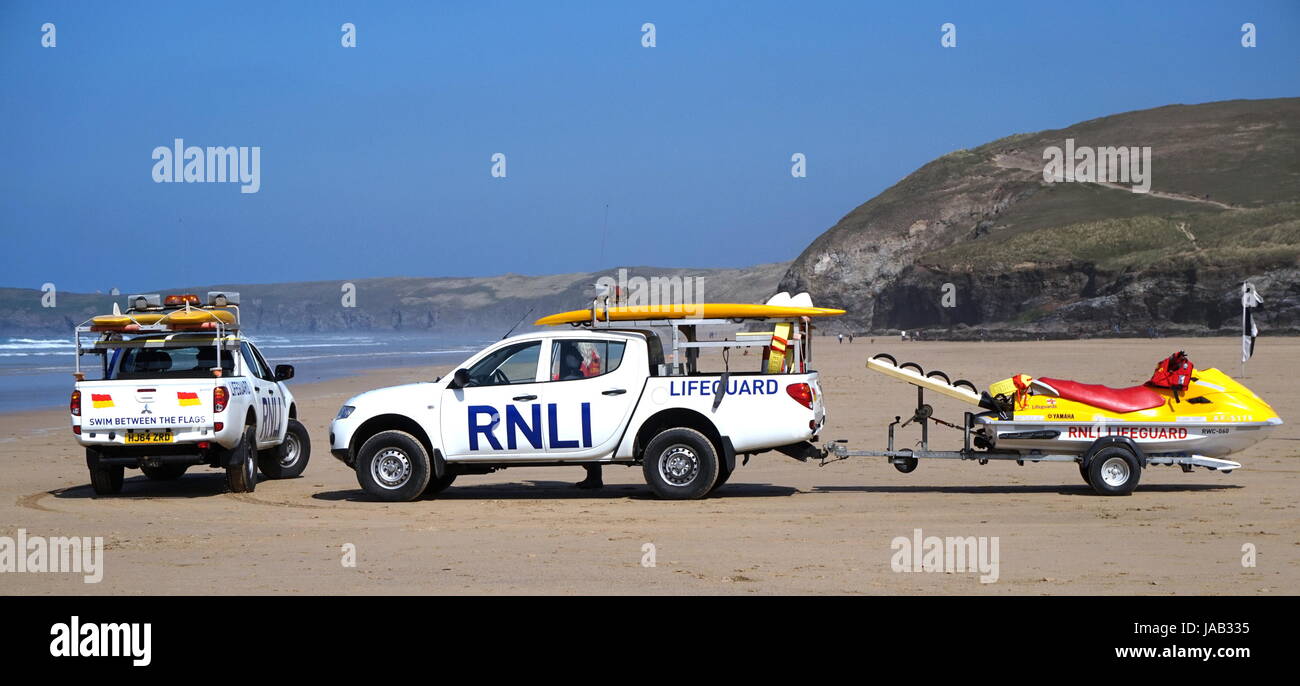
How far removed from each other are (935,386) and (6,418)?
20.5m

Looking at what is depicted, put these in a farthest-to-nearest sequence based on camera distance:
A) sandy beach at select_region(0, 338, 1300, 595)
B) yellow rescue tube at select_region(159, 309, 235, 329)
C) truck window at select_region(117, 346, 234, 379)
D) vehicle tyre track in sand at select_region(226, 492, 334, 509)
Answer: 1. truck window at select_region(117, 346, 234, 379)
2. yellow rescue tube at select_region(159, 309, 235, 329)
3. vehicle tyre track in sand at select_region(226, 492, 334, 509)
4. sandy beach at select_region(0, 338, 1300, 595)

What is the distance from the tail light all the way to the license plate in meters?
6.78

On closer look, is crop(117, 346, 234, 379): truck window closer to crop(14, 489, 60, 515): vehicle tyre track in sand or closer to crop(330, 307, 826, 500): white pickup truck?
crop(14, 489, 60, 515): vehicle tyre track in sand

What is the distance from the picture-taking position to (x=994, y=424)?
13352 mm

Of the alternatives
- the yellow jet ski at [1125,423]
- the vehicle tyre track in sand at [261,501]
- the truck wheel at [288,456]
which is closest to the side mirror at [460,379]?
the vehicle tyre track in sand at [261,501]

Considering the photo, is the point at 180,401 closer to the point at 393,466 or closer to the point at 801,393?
the point at 393,466

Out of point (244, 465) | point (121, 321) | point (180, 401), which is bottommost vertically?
point (244, 465)

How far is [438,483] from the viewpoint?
14312mm

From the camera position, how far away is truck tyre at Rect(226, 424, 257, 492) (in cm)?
1457

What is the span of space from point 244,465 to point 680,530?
19.4 feet

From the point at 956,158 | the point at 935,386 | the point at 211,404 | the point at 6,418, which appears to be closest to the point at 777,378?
the point at 935,386

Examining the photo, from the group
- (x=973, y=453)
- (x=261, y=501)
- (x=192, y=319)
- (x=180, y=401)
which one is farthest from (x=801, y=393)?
(x=192, y=319)

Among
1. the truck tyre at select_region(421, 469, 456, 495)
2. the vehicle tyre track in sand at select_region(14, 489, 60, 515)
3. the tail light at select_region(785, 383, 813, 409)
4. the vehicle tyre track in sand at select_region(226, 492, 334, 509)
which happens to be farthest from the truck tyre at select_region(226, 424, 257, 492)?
the tail light at select_region(785, 383, 813, 409)

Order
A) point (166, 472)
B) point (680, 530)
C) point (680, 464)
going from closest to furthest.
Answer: point (680, 530) < point (680, 464) < point (166, 472)
